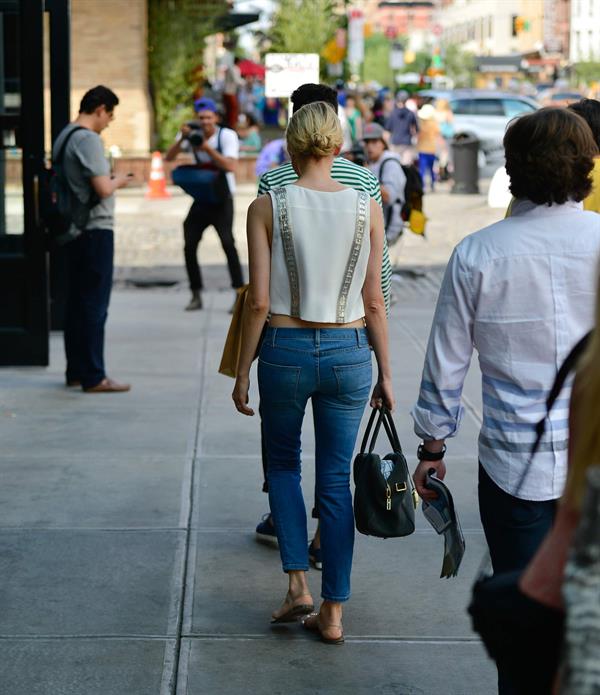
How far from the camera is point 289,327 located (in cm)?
439

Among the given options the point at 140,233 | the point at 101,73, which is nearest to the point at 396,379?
the point at 140,233

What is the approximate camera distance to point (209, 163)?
37.2 ft

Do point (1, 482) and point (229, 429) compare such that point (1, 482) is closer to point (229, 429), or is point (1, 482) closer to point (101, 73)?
point (229, 429)

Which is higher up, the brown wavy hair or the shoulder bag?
the brown wavy hair

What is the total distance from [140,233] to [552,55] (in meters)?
111

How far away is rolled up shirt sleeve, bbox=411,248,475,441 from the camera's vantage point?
3.47 meters

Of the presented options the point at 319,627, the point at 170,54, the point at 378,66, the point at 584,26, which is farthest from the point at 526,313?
the point at 584,26

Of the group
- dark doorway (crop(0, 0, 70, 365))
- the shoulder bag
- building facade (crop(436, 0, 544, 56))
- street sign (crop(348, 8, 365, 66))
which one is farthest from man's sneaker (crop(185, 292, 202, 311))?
building facade (crop(436, 0, 544, 56))

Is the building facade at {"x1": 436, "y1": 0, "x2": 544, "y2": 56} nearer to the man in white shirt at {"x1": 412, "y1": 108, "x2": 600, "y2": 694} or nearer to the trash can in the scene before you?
the trash can

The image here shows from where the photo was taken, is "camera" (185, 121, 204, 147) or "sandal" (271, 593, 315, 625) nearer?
"sandal" (271, 593, 315, 625)

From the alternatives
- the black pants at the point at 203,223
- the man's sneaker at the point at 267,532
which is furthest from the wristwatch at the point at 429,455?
the black pants at the point at 203,223

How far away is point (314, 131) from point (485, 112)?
3093cm

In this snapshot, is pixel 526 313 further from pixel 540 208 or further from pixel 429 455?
pixel 429 455

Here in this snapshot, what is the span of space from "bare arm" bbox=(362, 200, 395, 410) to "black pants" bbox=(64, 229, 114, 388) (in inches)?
154
